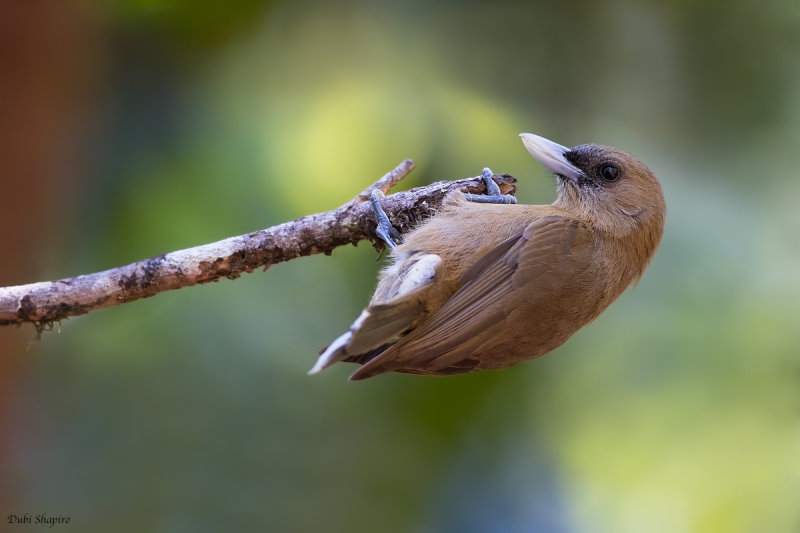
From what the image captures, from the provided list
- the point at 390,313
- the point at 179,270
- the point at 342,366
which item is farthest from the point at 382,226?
the point at 342,366

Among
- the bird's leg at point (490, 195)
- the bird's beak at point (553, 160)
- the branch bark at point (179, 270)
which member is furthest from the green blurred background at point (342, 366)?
the branch bark at point (179, 270)

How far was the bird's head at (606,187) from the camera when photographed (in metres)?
2.89

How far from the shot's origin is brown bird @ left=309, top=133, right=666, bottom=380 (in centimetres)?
247

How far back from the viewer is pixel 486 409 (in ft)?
14.0

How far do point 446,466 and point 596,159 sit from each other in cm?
216

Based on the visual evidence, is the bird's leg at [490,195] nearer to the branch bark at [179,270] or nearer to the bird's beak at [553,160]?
the bird's beak at [553,160]

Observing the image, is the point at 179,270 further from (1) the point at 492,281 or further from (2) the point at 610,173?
(2) the point at 610,173

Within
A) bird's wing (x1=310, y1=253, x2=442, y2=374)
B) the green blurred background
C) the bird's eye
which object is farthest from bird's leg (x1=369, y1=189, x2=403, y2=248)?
the green blurred background

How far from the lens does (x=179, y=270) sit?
2600mm

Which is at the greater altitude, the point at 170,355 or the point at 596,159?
the point at 170,355

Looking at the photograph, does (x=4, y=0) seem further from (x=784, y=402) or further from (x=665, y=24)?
(x=784, y=402)

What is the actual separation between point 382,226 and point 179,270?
79 centimetres

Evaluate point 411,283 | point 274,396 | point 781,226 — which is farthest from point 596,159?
point 274,396

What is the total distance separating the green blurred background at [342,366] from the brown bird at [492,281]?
1.64 metres
